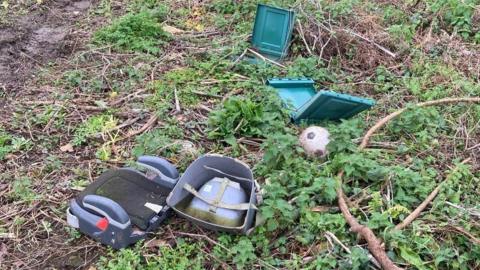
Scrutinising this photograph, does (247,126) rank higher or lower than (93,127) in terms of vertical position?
higher

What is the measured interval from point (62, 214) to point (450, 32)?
4117 millimetres

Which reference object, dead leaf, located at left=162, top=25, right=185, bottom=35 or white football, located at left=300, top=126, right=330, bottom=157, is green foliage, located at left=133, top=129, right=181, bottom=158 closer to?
white football, located at left=300, top=126, right=330, bottom=157

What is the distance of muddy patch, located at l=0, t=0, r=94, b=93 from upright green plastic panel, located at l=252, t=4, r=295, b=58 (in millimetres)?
1815

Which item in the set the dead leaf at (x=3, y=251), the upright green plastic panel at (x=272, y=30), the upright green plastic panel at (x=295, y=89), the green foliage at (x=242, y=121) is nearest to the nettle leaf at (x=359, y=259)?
the green foliage at (x=242, y=121)

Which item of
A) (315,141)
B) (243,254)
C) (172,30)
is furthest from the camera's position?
(172,30)

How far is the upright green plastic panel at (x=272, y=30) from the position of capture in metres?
5.01

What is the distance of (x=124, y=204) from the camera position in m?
3.22

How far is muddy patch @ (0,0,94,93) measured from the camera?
16.0ft

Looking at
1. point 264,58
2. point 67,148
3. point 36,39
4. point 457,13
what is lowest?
point 67,148

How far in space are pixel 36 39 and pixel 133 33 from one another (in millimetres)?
994

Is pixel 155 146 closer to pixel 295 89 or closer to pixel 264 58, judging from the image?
pixel 295 89

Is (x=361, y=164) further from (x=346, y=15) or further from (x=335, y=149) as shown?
(x=346, y=15)

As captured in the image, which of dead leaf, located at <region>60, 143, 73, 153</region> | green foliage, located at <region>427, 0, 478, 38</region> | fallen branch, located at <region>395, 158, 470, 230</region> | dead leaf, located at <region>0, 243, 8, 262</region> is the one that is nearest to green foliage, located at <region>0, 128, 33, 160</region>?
dead leaf, located at <region>60, 143, 73, 153</region>

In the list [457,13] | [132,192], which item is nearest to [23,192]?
[132,192]
